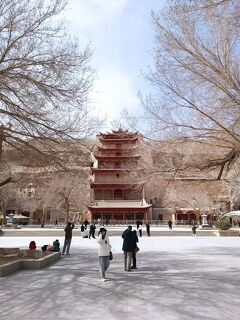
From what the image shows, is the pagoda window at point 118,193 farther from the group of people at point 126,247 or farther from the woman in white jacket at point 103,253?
the woman in white jacket at point 103,253

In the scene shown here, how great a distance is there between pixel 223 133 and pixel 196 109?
4.14 feet

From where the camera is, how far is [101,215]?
55.4 m

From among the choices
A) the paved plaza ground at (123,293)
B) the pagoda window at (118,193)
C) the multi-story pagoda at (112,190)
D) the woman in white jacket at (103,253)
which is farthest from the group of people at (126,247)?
the pagoda window at (118,193)

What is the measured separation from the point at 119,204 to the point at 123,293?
47.6 meters

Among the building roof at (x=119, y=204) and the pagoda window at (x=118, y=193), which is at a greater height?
the pagoda window at (x=118, y=193)

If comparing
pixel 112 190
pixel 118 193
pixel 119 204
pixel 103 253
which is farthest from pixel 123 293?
pixel 118 193

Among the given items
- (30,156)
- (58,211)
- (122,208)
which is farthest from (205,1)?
(58,211)

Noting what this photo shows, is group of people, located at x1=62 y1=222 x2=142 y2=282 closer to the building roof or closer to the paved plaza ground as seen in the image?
the paved plaza ground

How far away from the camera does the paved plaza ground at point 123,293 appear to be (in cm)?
606

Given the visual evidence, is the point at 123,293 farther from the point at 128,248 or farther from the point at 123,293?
the point at 128,248

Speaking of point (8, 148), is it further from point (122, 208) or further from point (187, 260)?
point (122, 208)

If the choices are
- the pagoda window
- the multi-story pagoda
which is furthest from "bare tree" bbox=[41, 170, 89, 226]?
the pagoda window

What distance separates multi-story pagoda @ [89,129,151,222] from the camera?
179ft

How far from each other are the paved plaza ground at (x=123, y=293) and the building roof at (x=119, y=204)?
42093mm
